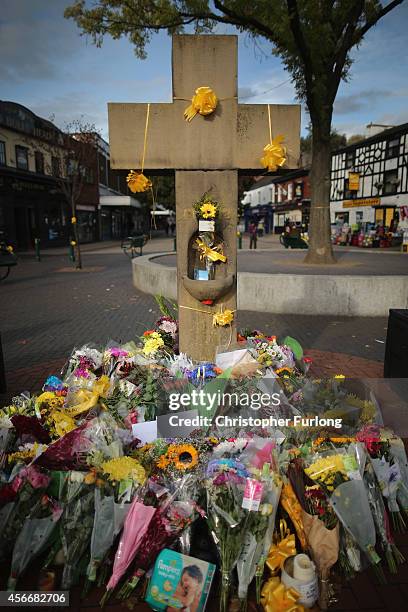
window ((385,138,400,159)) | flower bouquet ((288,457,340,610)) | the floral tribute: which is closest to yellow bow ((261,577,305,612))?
the floral tribute

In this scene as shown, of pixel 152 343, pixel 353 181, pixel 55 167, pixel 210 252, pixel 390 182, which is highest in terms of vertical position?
pixel 353 181

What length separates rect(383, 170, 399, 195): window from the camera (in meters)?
29.1

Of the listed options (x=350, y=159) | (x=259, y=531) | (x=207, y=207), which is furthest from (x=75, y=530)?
(x=350, y=159)

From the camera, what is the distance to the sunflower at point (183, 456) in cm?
262

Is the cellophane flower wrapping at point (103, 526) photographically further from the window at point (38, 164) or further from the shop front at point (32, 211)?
the window at point (38, 164)

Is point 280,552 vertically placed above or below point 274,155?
below

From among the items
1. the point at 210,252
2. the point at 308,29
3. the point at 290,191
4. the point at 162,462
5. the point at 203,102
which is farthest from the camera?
the point at 290,191

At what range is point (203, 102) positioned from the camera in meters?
3.85

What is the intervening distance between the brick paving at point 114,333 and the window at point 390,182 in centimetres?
2380

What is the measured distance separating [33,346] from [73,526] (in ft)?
15.8

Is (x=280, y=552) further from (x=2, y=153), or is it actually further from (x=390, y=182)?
(x=390, y=182)

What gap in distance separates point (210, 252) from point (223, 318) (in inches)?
28.3

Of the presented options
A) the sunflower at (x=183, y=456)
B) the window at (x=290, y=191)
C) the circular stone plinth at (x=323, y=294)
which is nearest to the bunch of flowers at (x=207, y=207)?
the sunflower at (x=183, y=456)

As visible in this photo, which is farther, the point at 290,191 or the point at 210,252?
the point at 290,191
